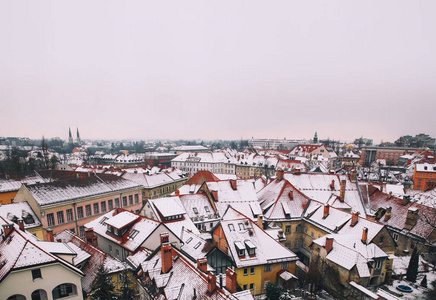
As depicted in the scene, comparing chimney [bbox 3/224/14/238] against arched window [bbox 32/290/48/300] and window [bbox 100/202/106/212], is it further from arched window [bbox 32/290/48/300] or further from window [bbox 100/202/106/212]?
window [bbox 100/202/106/212]

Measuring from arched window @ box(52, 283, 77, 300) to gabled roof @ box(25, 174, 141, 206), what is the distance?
19.8 m

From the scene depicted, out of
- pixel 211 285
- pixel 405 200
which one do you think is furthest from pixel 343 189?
pixel 211 285

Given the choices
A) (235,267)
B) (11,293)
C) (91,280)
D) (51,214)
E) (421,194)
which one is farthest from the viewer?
(421,194)

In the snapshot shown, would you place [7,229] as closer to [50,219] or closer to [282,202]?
[50,219]

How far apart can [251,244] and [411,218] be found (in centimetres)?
2505

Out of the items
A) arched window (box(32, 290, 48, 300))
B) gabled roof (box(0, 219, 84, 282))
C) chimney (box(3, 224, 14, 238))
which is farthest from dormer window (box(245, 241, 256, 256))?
chimney (box(3, 224, 14, 238))

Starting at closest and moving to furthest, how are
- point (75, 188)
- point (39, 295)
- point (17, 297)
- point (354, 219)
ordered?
point (17, 297) → point (39, 295) → point (354, 219) → point (75, 188)

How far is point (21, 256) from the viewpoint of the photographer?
575 inches

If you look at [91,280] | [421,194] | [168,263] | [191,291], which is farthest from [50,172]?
[421,194]

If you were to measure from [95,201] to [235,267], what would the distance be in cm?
2673

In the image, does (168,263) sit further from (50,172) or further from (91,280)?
(50,172)

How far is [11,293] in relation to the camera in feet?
46.7

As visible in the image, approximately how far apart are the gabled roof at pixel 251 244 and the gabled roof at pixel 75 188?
24225mm

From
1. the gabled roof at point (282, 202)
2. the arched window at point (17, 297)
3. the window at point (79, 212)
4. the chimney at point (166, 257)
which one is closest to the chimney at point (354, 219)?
the gabled roof at point (282, 202)
